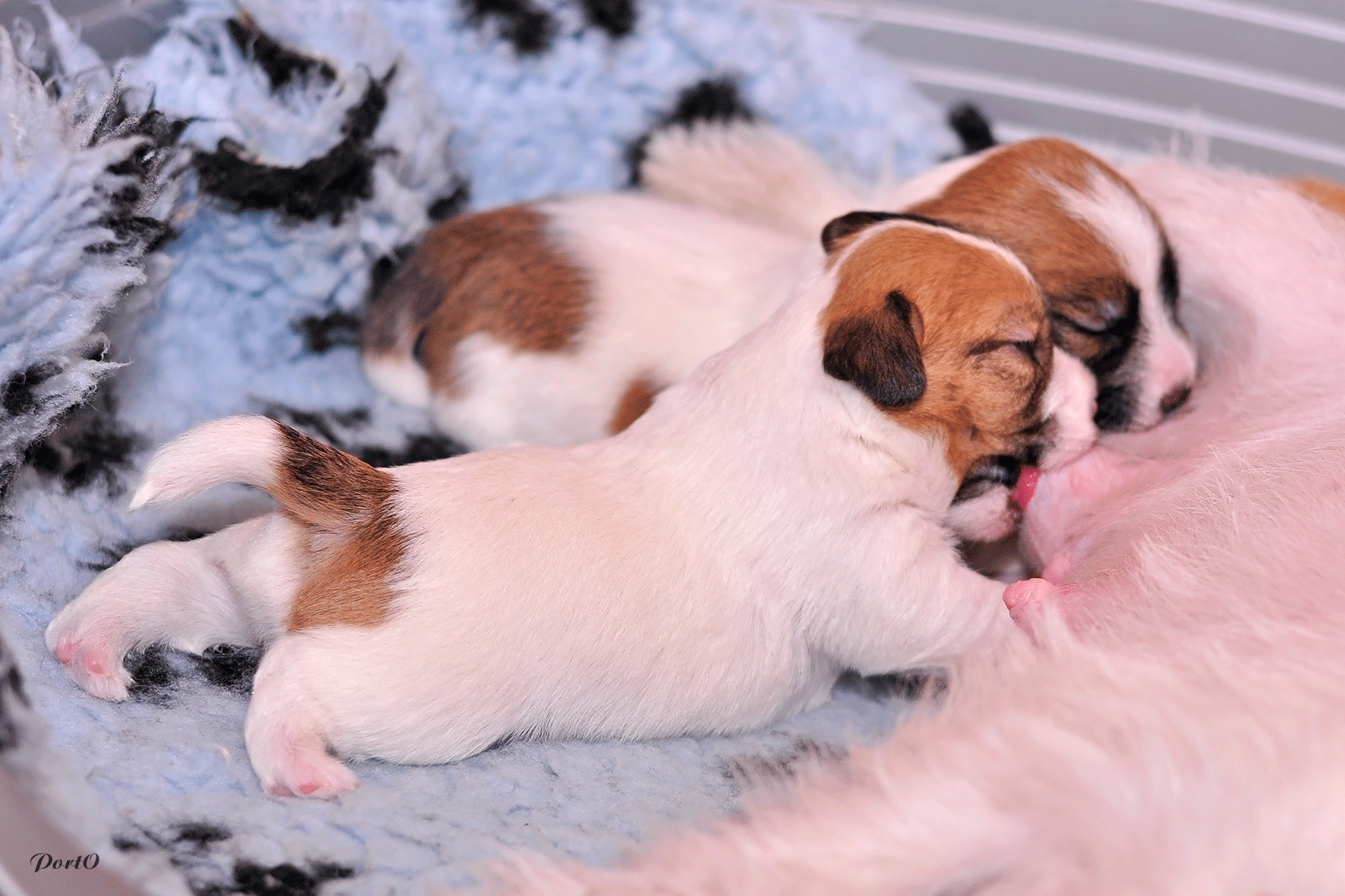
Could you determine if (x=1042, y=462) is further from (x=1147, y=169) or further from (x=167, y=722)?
(x=167, y=722)

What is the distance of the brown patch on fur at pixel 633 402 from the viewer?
1878mm

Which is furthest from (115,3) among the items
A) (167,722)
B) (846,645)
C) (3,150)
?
(846,645)

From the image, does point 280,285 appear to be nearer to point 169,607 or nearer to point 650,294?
point 650,294

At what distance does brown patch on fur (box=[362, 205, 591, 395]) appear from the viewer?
1.91m

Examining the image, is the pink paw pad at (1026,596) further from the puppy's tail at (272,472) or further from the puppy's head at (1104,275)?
the puppy's tail at (272,472)

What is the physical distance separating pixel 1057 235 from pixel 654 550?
73 centimetres

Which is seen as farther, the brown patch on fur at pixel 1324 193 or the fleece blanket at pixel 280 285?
the brown patch on fur at pixel 1324 193

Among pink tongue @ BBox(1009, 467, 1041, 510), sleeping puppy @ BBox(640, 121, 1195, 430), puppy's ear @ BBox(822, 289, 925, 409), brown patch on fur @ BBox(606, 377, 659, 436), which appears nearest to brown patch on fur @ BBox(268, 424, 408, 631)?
puppy's ear @ BBox(822, 289, 925, 409)

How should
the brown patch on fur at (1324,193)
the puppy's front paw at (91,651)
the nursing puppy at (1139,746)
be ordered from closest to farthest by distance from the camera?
the nursing puppy at (1139,746)
the puppy's front paw at (91,651)
the brown patch on fur at (1324,193)

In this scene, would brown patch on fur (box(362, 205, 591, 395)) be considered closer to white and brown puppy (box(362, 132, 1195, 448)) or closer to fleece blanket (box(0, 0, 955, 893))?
white and brown puppy (box(362, 132, 1195, 448))

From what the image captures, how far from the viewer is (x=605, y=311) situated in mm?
1911

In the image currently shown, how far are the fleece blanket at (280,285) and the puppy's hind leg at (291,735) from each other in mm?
23

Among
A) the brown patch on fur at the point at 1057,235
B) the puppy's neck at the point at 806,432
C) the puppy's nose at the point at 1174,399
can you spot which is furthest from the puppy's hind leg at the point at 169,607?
the puppy's nose at the point at 1174,399

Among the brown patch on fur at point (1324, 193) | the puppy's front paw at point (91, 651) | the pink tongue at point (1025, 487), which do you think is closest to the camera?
the puppy's front paw at point (91, 651)
